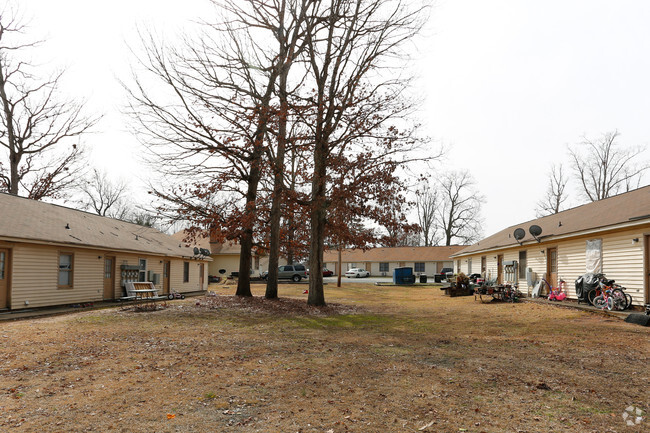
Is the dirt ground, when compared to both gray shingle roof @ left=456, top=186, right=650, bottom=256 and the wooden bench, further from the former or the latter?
the wooden bench

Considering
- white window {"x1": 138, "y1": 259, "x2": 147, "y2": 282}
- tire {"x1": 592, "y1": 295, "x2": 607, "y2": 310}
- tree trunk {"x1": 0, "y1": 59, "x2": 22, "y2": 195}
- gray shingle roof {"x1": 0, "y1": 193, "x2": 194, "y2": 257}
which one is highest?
tree trunk {"x1": 0, "y1": 59, "x2": 22, "y2": 195}

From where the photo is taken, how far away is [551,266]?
20.4 metres

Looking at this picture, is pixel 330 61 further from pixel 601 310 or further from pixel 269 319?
pixel 601 310

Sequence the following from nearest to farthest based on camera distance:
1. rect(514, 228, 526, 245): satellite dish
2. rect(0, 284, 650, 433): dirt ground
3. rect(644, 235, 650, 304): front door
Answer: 1. rect(0, 284, 650, 433): dirt ground
2. rect(644, 235, 650, 304): front door
3. rect(514, 228, 526, 245): satellite dish

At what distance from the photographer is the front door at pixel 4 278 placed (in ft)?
45.7

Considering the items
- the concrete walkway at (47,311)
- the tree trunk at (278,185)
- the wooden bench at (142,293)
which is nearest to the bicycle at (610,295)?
the tree trunk at (278,185)

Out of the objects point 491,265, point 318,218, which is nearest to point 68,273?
point 318,218

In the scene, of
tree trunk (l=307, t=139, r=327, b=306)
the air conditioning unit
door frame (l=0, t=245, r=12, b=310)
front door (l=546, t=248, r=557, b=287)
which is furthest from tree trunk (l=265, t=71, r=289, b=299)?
front door (l=546, t=248, r=557, b=287)

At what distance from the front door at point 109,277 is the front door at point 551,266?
20396mm

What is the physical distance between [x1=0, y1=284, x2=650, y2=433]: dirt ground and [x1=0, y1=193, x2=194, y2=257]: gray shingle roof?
4082mm

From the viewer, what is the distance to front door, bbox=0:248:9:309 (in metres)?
13.9

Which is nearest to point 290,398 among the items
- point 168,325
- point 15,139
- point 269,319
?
point 168,325

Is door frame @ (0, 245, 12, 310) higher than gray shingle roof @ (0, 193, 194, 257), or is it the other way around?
gray shingle roof @ (0, 193, 194, 257)

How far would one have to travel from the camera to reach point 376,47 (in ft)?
58.9
